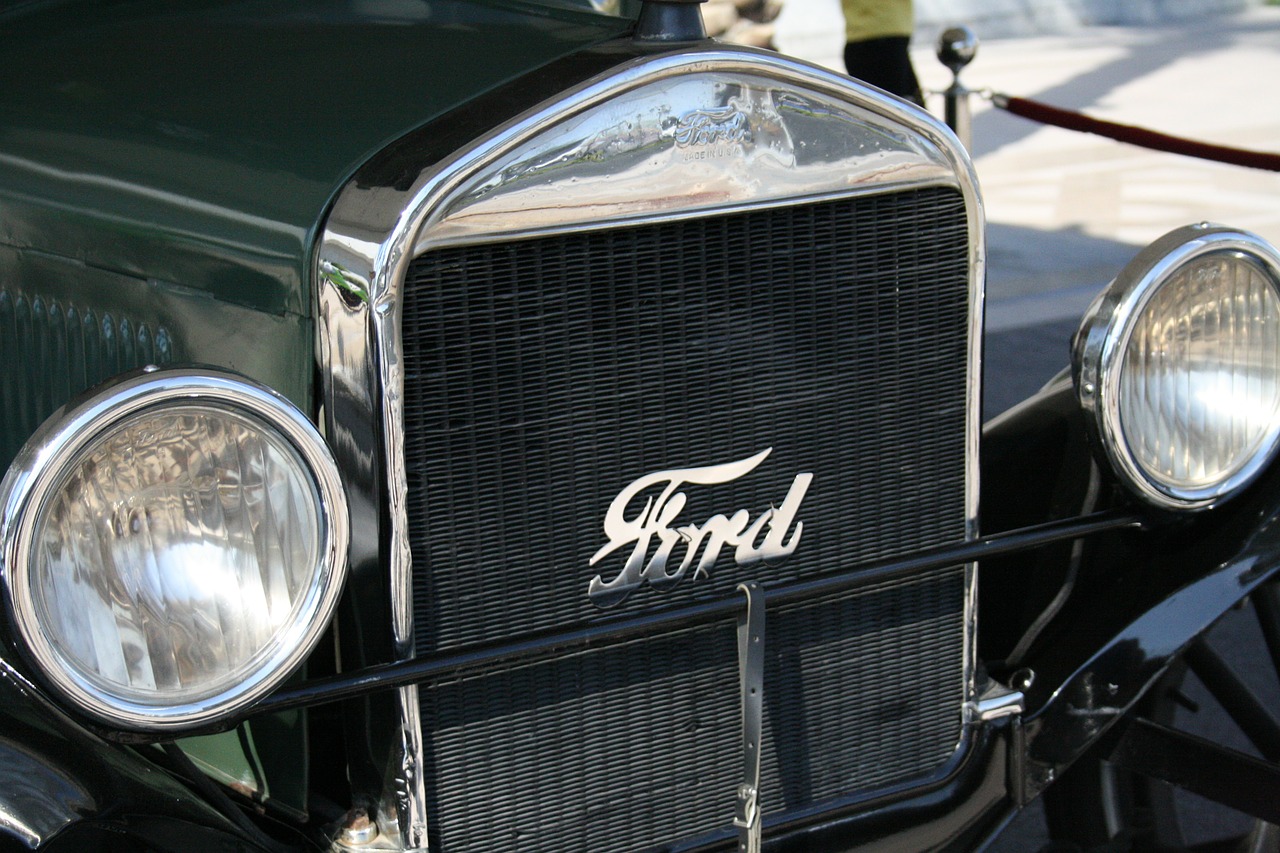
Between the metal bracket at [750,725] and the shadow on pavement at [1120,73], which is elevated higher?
the metal bracket at [750,725]

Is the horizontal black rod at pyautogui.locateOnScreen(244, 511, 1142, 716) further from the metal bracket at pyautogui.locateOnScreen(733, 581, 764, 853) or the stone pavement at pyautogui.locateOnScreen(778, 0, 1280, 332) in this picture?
the stone pavement at pyautogui.locateOnScreen(778, 0, 1280, 332)

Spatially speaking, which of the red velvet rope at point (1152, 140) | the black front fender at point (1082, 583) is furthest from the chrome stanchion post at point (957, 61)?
the black front fender at point (1082, 583)

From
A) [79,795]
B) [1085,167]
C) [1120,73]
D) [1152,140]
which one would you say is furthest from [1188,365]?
[1120,73]

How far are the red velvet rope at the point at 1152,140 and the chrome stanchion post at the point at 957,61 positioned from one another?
0.63ft

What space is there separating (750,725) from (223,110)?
0.89 m

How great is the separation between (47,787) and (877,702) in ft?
3.06

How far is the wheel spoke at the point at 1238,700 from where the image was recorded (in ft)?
6.89

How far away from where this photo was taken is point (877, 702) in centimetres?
182

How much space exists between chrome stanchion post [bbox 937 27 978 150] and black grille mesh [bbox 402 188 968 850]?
2.21 m

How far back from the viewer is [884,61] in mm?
5070

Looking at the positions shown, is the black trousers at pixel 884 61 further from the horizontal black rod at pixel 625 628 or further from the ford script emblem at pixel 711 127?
the ford script emblem at pixel 711 127

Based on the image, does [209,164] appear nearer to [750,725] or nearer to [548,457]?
[548,457]

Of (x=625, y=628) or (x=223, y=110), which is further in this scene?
(x=223, y=110)

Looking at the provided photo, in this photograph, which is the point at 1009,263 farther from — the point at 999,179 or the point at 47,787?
the point at 47,787
